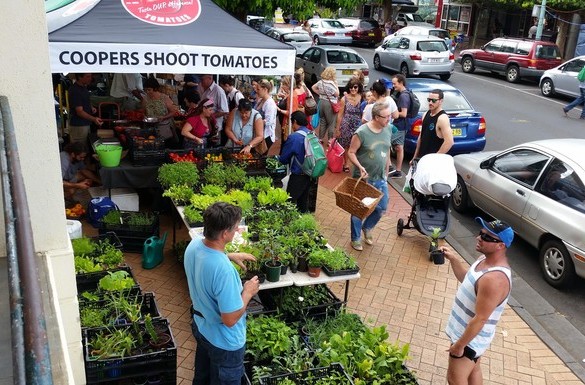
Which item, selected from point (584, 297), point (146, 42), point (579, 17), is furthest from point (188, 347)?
point (579, 17)

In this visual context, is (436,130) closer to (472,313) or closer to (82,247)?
(472,313)

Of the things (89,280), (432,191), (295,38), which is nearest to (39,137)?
(89,280)

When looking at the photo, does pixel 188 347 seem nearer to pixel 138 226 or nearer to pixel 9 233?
pixel 138 226

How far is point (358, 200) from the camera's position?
691cm

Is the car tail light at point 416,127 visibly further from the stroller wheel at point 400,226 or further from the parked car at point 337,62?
the parked car at point 337,62

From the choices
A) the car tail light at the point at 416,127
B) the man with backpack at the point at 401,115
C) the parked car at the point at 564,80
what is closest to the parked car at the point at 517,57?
the parked car at the point at 564,80

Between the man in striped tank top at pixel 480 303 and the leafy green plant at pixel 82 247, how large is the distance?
3616 mm

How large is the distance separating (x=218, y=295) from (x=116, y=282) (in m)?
1.88

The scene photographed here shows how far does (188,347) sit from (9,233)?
3.97m

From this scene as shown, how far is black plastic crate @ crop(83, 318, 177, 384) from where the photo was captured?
165 inches

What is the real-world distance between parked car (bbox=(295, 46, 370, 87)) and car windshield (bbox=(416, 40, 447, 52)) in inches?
171

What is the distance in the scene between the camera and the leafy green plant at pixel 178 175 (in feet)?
23.0

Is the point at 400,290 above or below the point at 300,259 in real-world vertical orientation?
below

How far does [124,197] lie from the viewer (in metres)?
7.90
